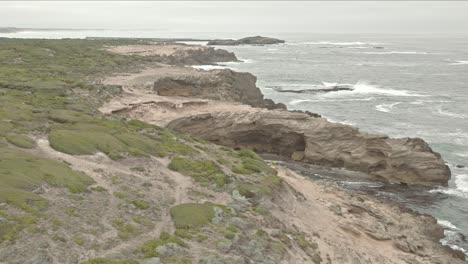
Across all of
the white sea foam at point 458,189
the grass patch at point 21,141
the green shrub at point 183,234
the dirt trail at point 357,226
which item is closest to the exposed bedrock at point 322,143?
the white sea foam at point 458,189

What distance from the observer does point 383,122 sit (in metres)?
59.6

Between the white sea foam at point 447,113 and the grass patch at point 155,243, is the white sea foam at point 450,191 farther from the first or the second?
the white sea foam at point 447,113

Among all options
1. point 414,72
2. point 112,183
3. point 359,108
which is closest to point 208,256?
point 112,183

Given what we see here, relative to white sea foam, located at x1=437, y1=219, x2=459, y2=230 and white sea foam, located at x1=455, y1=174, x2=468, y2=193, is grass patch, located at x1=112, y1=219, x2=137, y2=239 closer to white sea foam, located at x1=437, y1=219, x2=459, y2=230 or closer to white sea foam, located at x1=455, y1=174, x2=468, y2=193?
white sea foam, located at x1=437, y1=219, x2=459, y2=230

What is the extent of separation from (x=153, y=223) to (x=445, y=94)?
75.5 meters

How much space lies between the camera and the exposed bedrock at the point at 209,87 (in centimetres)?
5025

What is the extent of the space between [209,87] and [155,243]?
3656cm

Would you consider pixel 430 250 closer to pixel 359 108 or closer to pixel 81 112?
pixel 81 112

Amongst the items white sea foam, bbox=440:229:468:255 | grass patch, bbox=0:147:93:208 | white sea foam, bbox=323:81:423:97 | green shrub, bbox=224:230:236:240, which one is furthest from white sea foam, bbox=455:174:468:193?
white sea foam, bbox=323:81:423:97

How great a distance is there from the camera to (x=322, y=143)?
4103cm

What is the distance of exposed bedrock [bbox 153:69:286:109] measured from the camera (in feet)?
165

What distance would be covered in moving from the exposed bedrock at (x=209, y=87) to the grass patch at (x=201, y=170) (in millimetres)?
24286

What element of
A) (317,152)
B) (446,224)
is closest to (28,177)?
(446,224)

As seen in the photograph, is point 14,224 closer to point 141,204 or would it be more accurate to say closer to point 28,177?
point 28,177
